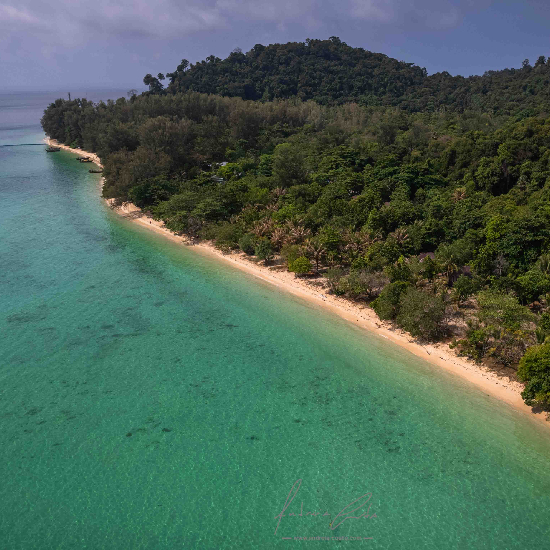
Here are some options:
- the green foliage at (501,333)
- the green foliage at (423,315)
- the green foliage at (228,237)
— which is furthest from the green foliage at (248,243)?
the green foliage at (501,333)

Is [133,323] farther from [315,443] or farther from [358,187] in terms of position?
[358,187]

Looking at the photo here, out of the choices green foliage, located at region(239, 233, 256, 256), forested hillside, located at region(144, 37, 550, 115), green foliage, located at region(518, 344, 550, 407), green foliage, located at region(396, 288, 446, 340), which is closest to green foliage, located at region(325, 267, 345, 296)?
green foliage, located at region(396, 288, 446, 340)

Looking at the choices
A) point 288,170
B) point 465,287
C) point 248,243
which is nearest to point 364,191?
point 288,170

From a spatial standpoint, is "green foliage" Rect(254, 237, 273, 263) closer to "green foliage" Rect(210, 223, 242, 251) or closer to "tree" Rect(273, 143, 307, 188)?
"green foliage" Rect(210, 223, 242, 251)

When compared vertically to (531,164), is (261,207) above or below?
below

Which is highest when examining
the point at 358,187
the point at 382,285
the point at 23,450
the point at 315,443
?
the point at 358,187

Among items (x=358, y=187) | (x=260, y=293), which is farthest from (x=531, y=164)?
(x=260, y=293)
